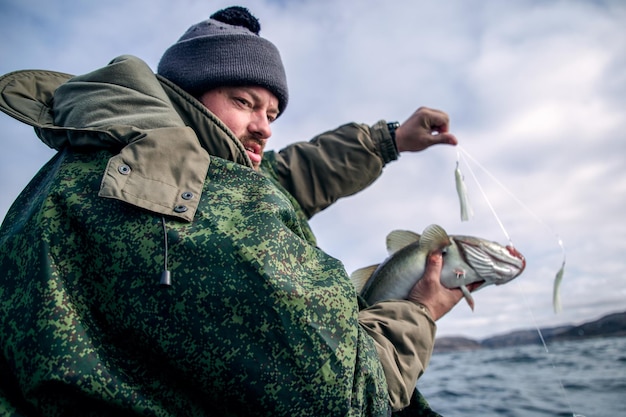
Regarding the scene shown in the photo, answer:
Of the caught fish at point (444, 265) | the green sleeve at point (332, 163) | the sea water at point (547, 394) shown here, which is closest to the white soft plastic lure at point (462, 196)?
the caught fish at point (444, 265)

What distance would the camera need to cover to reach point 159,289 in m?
1.53

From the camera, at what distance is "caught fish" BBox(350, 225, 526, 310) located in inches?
163

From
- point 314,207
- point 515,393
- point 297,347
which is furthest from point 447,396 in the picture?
point 297,347

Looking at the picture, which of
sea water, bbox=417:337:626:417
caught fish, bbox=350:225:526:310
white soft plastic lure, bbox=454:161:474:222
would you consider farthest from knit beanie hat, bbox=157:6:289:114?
sea water, bbox=417:337:626:417

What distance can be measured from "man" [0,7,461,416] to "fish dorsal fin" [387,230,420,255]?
2956 millimetres

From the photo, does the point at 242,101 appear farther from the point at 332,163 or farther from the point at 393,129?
the point at 393,129

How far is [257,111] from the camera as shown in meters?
3.03

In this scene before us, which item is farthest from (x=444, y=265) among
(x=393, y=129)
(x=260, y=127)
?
(x=260, y=127)

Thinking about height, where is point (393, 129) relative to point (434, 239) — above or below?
above

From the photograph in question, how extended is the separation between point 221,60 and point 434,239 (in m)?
2.63

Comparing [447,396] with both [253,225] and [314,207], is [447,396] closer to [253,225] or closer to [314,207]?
[314,207]

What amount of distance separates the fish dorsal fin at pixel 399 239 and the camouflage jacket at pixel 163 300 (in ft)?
9.94

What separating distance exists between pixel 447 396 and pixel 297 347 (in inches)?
373

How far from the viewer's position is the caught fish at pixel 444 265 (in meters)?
4.13
